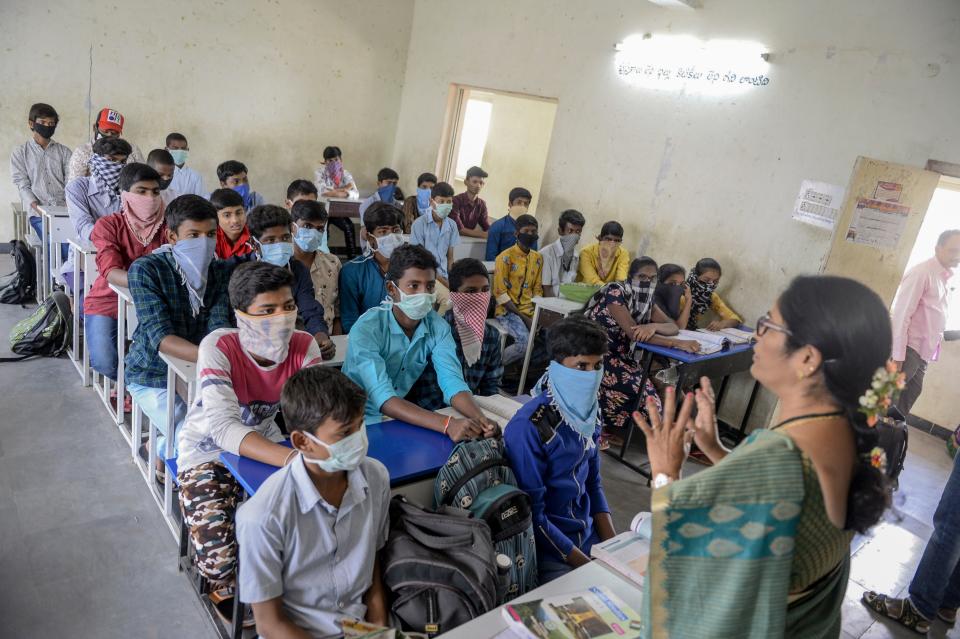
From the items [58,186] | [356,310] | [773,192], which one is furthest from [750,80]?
[58,186]

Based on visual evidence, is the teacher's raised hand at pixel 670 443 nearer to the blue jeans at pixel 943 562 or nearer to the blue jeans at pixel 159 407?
the blue jeans at pixel 159 407

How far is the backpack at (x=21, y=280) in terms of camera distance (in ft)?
17.5

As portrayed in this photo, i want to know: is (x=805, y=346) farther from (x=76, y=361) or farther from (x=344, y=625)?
(x=76, y=361)

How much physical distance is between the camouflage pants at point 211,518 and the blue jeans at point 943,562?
312cm

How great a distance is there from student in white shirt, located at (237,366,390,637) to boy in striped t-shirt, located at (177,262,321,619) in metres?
0.32

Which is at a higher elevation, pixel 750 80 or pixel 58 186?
pixel 750 80

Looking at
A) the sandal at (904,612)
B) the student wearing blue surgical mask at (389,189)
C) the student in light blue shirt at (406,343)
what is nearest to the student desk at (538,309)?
the student in light blue shirt at (406,343)

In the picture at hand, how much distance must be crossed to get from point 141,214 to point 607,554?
3.17m

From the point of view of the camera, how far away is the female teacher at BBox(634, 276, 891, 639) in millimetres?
1138

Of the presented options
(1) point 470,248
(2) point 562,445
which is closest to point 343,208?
(1) point 470,248

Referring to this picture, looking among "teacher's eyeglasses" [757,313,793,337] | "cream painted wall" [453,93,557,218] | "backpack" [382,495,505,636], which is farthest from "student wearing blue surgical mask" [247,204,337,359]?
"cream painted wall" [453,93,557,218]

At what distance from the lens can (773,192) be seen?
17.3ft

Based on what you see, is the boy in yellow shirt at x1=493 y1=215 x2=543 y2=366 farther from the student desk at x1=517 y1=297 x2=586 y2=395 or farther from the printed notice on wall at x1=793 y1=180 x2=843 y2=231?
the printed notice on wall at x1=793 y1=180 x2=843 y2=231

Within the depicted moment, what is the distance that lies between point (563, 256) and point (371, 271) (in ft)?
7.86
